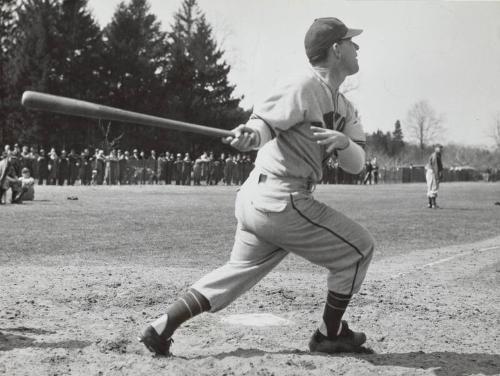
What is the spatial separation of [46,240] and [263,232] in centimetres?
770

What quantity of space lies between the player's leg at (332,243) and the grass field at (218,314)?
46cm

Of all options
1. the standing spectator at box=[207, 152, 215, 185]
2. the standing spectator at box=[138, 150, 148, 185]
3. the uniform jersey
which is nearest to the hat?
the uniform jersey

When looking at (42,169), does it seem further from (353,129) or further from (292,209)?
(292,209)

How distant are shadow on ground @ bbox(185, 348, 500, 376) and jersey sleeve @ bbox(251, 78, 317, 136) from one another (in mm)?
1435

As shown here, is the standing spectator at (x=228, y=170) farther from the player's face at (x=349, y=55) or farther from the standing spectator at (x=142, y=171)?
the player's face at (x=349, y=55)

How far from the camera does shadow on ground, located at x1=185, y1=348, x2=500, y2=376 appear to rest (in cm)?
386

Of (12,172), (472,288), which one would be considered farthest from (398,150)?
(472,288)

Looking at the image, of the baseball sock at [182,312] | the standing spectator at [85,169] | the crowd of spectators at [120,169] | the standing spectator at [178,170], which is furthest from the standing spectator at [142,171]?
the baseball sock at [182,312]

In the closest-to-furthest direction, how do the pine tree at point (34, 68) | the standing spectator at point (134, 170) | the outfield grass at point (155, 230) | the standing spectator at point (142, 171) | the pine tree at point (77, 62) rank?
the outfield grass at point (155, 230), the standing spectator at point (134, 170), the standing spectator at point (142, 171), the pine tree at point (34, 68), the pine tree at point (77, 62)

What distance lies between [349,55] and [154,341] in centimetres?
211

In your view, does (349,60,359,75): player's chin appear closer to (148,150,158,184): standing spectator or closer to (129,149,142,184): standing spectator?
(129,149,142,184): standing spectator

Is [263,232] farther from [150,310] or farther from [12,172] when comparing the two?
[12,172]

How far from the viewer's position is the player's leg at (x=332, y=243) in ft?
12.4

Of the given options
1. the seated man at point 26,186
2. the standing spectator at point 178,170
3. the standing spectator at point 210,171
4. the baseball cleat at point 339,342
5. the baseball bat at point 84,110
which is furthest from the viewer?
the standing spectator at point 210,171
